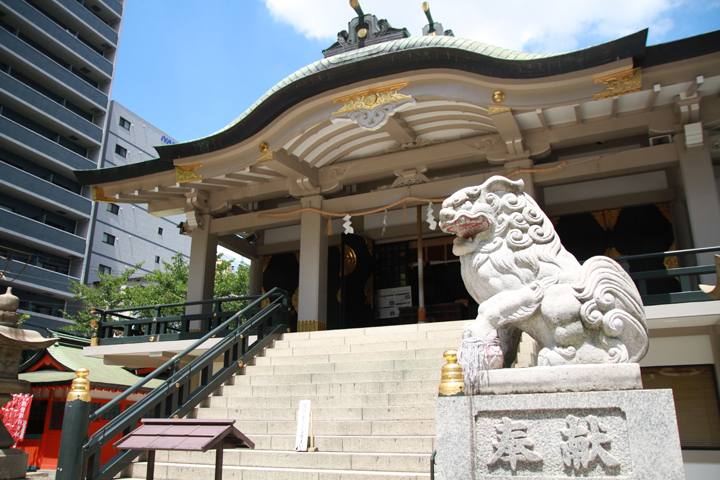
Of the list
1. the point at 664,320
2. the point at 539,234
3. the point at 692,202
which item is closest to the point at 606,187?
the point at 692,202

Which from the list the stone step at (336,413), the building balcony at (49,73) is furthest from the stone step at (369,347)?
the building balcony at (49,73)

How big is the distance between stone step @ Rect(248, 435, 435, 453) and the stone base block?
9.62 ft

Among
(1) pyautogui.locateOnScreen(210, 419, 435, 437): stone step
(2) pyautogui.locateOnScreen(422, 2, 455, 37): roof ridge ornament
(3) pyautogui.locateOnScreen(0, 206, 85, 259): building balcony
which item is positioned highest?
(2) pyautogui.locateOnScreen(422, 2, 455, 37): roof ridge ornament

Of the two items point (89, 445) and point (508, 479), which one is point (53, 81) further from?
point (508, 479)

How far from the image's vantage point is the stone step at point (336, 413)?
19.3 ft

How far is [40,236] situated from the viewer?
2838 centimetres

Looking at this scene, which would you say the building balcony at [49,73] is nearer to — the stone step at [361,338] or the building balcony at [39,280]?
the building balcony at [39,280]

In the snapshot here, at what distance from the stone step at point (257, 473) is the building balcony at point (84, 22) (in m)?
34.8

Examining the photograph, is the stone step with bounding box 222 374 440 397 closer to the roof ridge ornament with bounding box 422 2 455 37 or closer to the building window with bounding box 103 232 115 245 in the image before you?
the roof ridge ornament with bounding box 422 2 455 37

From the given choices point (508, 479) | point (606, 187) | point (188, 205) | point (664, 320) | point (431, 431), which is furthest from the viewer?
point (188, 205)

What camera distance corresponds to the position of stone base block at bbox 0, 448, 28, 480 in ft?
19.9

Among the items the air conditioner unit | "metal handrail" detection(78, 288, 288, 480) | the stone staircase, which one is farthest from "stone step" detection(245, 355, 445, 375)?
the air conditioner unit

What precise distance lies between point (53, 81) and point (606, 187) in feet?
104

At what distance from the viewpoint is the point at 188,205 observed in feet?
41.1
